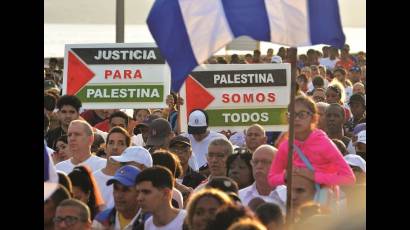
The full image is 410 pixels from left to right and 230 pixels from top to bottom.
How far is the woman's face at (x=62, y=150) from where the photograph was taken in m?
11.9

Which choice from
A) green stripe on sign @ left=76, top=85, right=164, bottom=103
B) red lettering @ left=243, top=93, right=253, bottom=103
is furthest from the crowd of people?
green stripe on sign @ left=76, top=85, right=164, bottom=103

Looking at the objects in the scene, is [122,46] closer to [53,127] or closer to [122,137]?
[53,127]

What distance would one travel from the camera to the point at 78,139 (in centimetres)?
1134

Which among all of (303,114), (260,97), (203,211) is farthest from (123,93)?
(203,211)

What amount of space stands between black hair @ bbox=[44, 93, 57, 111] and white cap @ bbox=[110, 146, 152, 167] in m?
3.97

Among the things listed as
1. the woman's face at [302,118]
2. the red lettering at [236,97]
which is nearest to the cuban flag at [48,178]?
the woman's face at [302,118]

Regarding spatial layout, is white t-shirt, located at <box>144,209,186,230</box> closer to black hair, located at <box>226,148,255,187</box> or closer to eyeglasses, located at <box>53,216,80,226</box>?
eyeglasses, located at <box>53,216,80,226</box>

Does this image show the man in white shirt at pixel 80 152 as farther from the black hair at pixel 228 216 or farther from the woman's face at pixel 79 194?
the black hair at pixel 228 216

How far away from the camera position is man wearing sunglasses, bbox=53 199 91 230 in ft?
26.7

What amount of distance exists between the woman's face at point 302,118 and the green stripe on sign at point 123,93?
537 centimetres
